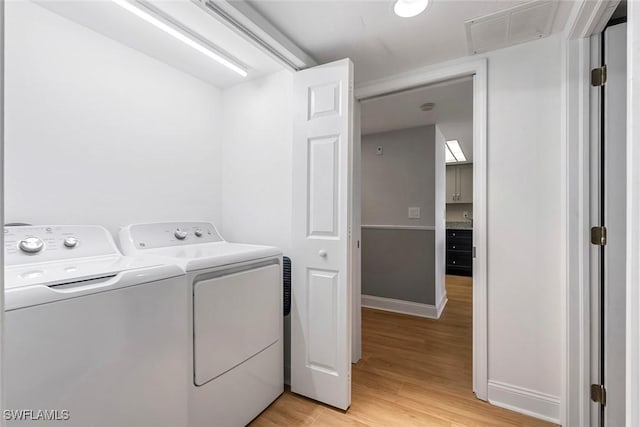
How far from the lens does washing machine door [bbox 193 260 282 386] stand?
4.50 ft

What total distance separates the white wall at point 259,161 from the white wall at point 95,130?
18 centimetres

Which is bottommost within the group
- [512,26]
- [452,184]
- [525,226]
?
[525,226]

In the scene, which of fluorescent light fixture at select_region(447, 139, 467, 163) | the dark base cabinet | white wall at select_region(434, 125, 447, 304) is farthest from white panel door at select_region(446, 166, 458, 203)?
white wall at select_region(434, 125, 447, 304)

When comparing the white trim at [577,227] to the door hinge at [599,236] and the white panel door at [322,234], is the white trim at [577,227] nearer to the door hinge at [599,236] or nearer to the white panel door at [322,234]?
the door hinge at [599,236]

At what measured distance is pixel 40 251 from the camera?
130 centimetres

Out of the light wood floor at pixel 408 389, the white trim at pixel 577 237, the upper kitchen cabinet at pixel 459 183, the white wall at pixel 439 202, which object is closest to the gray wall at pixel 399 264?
the white wall at pixel 439 202

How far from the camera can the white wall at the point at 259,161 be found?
203cm

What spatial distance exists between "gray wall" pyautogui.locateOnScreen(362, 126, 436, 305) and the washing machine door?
82.5 inches

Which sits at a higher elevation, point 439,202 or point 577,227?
point 439,202

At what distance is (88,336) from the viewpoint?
99cm

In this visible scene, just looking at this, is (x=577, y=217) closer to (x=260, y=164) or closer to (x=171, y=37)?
(x=260, y=164)

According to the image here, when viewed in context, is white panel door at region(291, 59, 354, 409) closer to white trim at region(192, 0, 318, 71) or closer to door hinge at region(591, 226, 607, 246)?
white trim at region(192, 0, 318, 71)

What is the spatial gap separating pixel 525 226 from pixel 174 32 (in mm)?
2292

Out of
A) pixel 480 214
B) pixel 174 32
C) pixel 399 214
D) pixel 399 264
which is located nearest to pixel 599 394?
pixel 480 214
